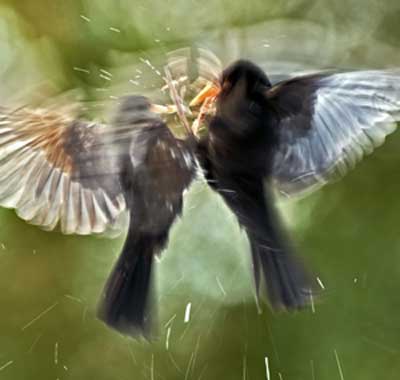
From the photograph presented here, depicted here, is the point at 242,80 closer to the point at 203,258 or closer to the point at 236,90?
the point at 236,90

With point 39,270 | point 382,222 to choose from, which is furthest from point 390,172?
point 39,270

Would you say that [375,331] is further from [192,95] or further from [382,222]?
[192,95]

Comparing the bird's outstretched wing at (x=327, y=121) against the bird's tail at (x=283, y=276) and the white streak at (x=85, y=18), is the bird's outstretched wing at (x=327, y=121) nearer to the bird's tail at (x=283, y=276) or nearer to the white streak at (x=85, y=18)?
the bird's tail at (x=283, y=276)

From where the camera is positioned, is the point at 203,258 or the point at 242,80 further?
the point at 203,258

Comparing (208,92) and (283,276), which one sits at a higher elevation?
(208,92)

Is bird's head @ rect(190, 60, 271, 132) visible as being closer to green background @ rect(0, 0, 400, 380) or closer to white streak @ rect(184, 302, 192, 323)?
green background @ rect(0, 0, 400, 380)

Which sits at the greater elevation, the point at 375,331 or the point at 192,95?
the point at 192,95

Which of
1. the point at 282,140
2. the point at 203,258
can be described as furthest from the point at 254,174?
the point at 203,258
